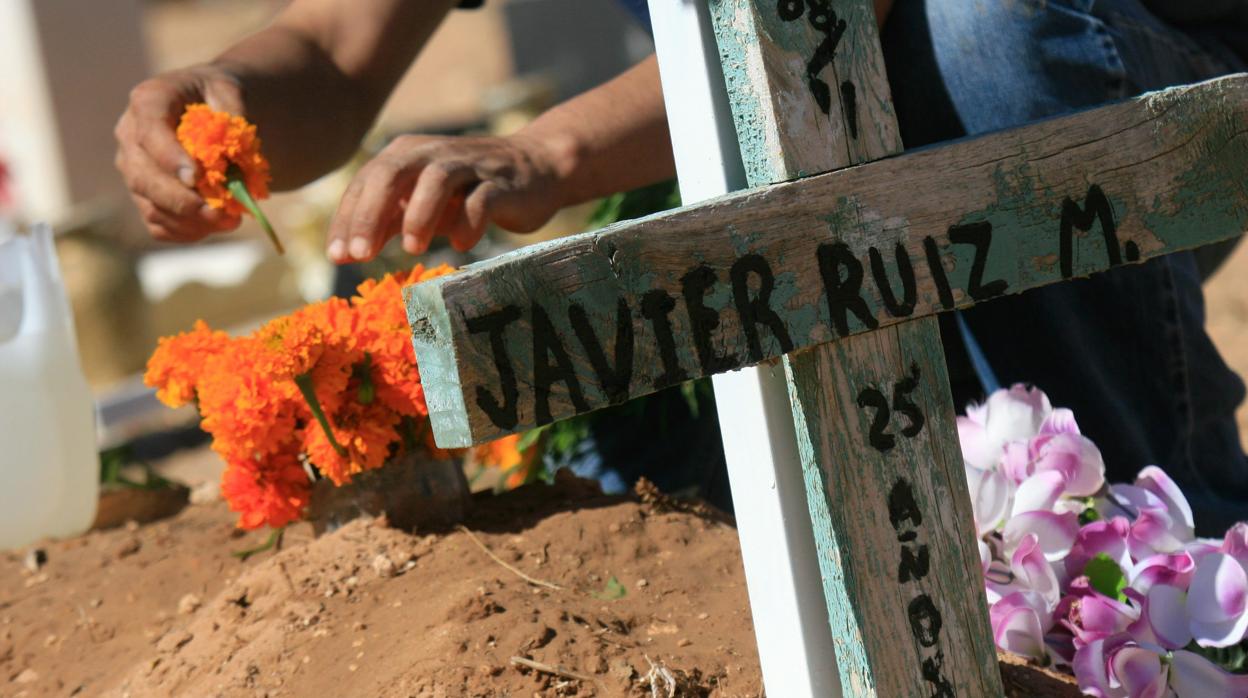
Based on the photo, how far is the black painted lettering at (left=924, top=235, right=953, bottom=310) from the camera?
1.06 metres

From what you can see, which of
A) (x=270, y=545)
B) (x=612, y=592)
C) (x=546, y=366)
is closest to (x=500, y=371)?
(x=546, y=366)

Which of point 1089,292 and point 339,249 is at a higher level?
point 339,249

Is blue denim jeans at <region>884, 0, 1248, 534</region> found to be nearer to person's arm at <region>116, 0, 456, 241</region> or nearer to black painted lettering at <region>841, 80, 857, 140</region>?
black painted lettering at <region>841, 80, 857, 140</region>

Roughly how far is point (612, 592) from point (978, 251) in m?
0.62

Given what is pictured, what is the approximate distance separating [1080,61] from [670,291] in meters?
1.00

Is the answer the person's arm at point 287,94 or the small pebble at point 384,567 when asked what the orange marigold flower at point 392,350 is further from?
the person's arm at point 287,94

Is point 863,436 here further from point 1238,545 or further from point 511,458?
point 511,458

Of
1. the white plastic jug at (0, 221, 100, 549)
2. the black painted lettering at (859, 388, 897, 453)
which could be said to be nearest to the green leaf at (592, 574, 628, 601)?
the black painted lettering at (859, 388, 897, 453)

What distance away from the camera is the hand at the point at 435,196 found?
148cm

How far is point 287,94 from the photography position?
1.88 meters

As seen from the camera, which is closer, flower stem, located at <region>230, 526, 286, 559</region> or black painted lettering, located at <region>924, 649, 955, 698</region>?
black painted lettering, located at <region>924, 649, 955, 698</region>

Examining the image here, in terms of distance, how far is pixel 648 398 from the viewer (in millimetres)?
2254

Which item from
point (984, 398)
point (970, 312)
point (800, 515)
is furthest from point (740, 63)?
point (984, 398)

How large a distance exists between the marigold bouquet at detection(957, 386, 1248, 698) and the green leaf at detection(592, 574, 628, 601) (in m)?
0.41
